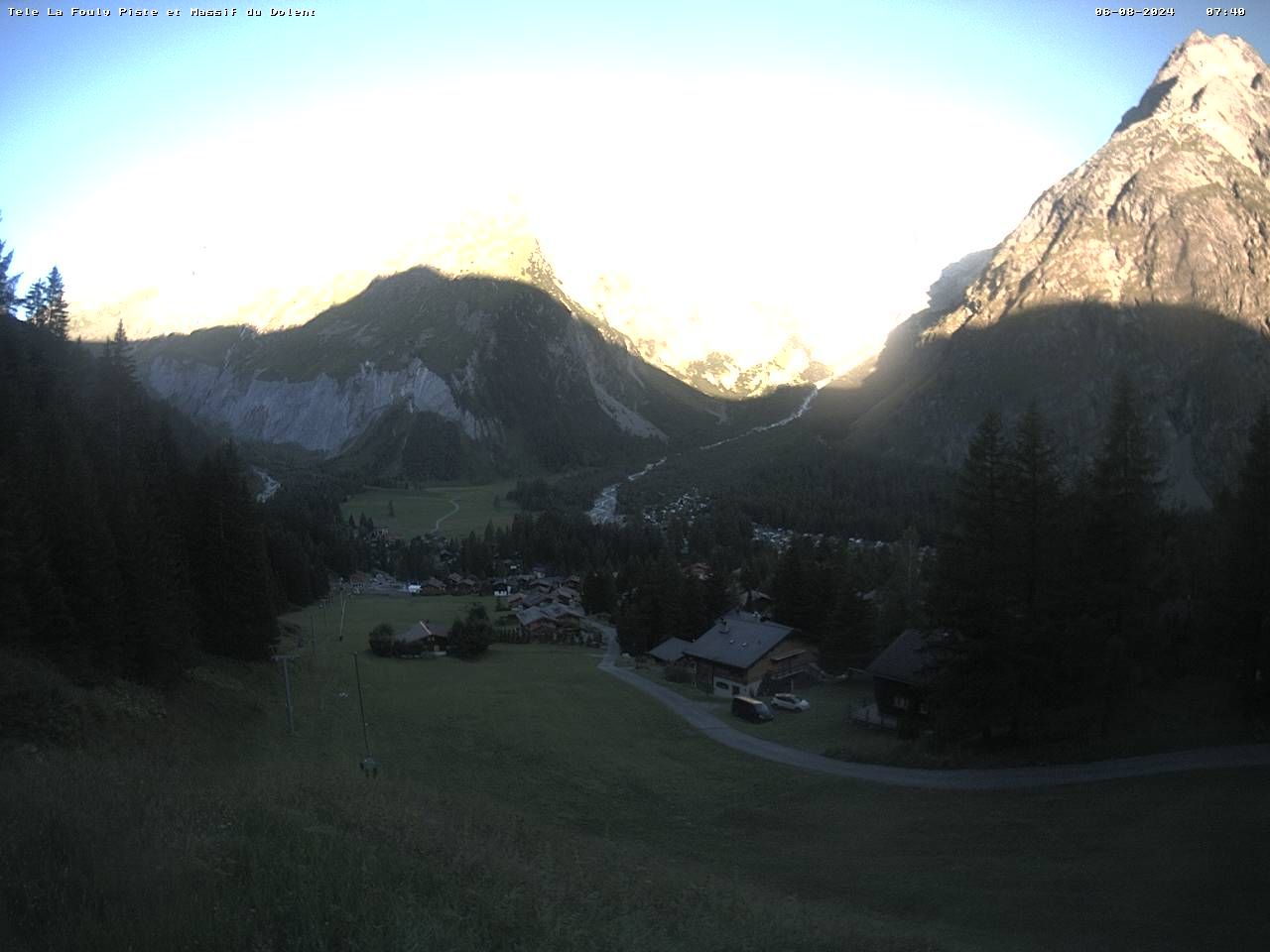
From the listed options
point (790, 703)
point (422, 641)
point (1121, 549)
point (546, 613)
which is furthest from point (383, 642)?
point (1121, 549)

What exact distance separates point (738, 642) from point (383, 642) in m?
29.6

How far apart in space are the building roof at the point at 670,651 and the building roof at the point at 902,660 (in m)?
20.8

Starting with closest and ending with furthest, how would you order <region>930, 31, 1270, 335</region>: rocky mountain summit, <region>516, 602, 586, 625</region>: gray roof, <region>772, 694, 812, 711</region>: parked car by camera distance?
1. <region>772, 694, 812, 711</region>: parked car
2. <region>516, 602, 586, 625</region>: gray roof
3. <region>930, 31, 1270, 335</region>: rocky mountain summit

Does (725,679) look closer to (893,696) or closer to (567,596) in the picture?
(893,696)

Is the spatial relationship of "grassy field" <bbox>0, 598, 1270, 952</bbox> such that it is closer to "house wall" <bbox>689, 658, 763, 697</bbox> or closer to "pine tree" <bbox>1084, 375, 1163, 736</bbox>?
"pine tree" <bbox>1084, 375, 1163, 736</bbox>

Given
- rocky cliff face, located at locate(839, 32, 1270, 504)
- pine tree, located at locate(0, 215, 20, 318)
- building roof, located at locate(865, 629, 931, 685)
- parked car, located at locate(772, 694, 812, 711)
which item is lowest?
parked car, located at locate(772, 694, 812, 711)

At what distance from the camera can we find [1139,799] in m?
21.0

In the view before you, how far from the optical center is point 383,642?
6525cm

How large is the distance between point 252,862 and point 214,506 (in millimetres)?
39664

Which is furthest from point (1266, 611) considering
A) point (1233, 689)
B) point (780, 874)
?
point (780, 874)

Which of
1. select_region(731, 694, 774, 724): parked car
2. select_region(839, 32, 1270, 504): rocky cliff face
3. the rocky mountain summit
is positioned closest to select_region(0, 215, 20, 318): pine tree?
select_region(731, 694, 774, 724): parked car

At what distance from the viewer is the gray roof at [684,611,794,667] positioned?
52969 mm

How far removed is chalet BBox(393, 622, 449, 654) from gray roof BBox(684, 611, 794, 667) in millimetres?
22400

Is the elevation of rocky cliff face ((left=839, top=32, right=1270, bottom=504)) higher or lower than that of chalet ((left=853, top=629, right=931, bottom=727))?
higher
